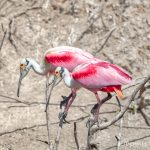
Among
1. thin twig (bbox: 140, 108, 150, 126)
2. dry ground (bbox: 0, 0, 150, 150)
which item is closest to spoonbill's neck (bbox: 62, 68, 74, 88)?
dry ground (bbox: 0, 0, 150, 150)

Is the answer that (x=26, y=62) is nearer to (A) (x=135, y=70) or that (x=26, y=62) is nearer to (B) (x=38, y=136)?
(B) (x=38, y=136)

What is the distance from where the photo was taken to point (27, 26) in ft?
22.6

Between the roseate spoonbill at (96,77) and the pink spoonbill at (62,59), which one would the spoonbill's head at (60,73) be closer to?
the roseate spoonbill at (96,77)

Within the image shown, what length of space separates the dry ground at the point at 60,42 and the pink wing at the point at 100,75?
52.1 inches

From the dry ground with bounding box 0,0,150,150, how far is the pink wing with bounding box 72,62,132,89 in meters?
1.32

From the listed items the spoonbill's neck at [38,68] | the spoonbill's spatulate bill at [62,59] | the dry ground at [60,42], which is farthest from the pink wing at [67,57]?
the dry ground at [60,42]

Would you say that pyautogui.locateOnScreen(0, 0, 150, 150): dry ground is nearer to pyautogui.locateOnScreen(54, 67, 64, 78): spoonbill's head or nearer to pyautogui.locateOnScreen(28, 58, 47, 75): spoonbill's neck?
pyautogui.locateOnScreen(28, 58, 47, 75): spoonbill's neck

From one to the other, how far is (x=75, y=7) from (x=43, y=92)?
1216 millimetres

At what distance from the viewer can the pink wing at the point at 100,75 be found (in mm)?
4148

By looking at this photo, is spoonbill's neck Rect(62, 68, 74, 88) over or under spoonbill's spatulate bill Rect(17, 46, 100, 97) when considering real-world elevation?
under

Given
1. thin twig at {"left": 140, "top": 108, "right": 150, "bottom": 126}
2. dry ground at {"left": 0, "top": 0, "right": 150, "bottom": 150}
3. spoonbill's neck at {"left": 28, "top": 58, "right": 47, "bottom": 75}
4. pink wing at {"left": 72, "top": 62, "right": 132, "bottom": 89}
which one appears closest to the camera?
pink wing at {"left": 72, "top": 62, "right": 132, "bottom": 89}

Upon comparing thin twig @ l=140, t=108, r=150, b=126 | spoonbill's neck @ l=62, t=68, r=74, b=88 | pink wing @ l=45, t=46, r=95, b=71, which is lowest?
thin twig @ l=140, t=108, r=150, b=126

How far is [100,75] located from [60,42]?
8.32 ft

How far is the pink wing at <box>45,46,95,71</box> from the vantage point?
4.59 meters
